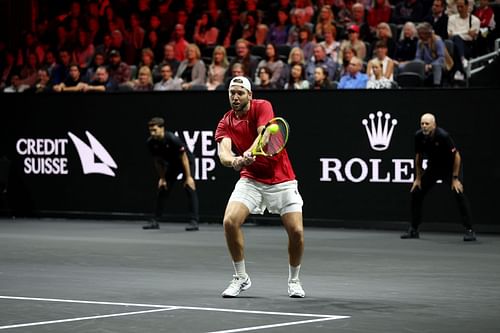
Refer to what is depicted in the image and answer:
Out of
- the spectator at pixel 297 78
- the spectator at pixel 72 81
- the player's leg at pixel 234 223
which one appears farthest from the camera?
the spectator at pixel 72 81

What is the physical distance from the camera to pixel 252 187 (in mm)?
10758

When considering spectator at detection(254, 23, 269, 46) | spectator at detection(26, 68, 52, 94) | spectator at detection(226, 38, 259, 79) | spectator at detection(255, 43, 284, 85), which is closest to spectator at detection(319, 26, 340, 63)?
spectator at detection(255, 43, 284, 85)

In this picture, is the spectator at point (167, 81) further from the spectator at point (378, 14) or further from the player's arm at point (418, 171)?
the player's arm at point (418, 171)

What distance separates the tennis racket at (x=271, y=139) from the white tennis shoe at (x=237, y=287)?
1276mm

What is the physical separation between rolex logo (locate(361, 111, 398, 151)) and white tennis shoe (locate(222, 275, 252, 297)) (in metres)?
8.70

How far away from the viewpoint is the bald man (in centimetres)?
1728

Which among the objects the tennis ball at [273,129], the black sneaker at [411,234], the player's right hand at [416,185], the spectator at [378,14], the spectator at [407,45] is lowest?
the black sneaker at [411,234]

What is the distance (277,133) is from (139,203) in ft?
37.5

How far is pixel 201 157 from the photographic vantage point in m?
20.7

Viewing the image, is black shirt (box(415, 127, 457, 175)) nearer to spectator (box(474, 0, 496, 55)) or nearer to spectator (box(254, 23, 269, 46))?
spectator (box(474, 0, 496, 55))

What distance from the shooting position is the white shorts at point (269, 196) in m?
10.7

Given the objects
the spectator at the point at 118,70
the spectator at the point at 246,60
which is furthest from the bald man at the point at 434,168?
the spectator at the point at 118,70

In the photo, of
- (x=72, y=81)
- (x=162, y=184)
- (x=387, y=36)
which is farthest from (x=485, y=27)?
(x=72, y=81)

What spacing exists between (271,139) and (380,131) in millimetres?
9086
